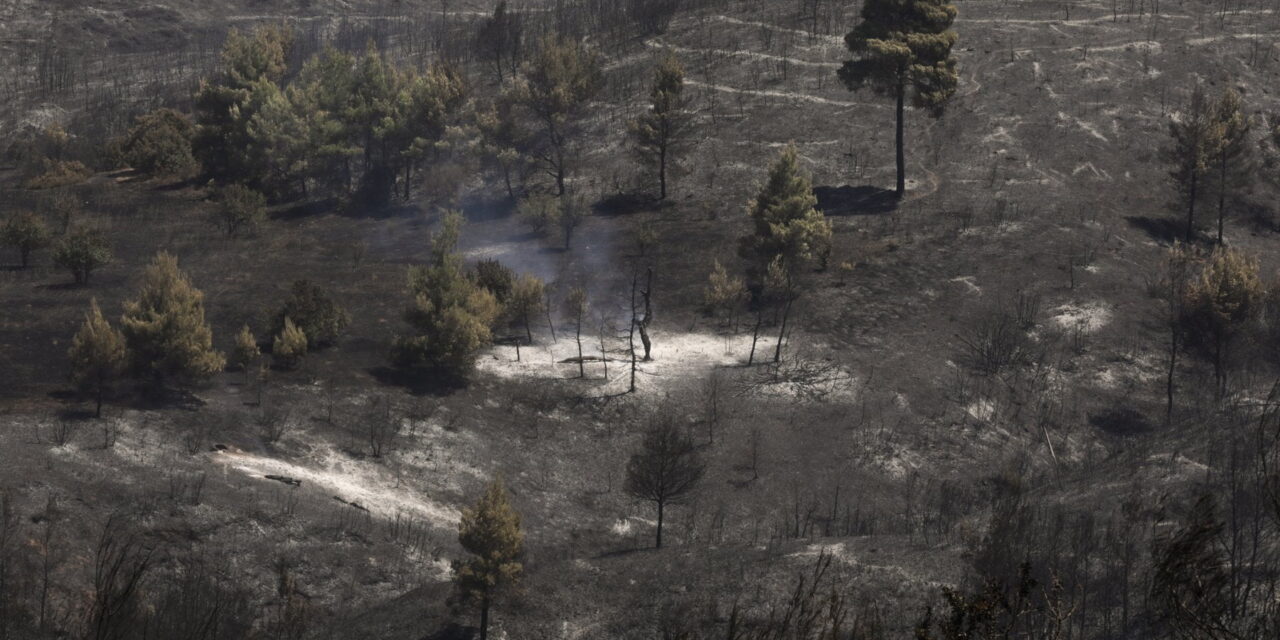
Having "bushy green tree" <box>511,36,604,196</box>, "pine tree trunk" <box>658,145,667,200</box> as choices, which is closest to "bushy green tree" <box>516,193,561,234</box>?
"bushy green tree" <box>511,36,604,196</box>

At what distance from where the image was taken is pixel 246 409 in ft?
143

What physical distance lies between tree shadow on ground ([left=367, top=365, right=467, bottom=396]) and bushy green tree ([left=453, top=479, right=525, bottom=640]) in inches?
641

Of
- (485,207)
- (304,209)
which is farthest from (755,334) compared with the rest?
(304,209)

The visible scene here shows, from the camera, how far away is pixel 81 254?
181 ft

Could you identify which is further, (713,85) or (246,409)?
(713,85)

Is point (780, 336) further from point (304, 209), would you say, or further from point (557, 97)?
point (304, 209)

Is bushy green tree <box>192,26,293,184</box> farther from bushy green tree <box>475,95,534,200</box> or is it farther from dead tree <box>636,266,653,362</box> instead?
dead tree <box>636,266,653,362</box>

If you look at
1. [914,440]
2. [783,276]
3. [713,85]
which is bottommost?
[914,440]

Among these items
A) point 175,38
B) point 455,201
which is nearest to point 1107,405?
point 455,201

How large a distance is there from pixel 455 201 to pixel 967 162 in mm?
29005

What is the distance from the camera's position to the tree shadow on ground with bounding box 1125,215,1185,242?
202 ft

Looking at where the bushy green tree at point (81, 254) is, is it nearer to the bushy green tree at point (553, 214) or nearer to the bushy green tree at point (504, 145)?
the bushy green tree at point (553, 214)

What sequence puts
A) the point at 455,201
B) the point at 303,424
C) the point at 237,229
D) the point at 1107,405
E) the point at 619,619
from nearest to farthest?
the point at 619,619 → the point at 303,424 → the point at 1107,405 → the point at 237,229 → the point at 455,201

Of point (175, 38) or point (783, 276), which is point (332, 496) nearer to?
point (783, 276)
